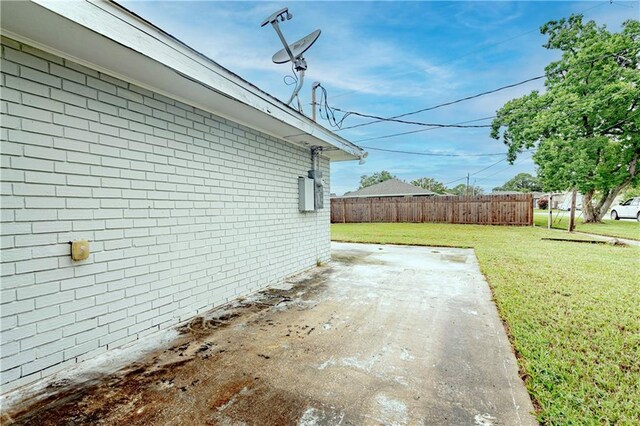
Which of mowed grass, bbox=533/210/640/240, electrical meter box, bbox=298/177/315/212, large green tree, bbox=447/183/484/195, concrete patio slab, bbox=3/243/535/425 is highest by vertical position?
large green tree, bbox=447/183/484/195

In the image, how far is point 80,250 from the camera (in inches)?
86.8

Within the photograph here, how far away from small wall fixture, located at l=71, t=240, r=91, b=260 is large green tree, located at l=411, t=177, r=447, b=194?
51736mm

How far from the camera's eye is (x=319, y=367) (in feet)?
7.01

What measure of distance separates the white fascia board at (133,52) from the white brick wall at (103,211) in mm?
130

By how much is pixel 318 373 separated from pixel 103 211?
7.24 ft

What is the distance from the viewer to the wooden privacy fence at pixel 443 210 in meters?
14.6

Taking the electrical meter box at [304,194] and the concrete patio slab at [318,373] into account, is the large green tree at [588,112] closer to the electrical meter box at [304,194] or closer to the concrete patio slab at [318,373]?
the electrical meter box at [304,194]

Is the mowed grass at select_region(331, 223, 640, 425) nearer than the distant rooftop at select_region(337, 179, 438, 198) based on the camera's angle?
Yes

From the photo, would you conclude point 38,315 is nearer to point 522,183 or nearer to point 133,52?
point 133,52

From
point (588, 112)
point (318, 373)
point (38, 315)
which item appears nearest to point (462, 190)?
point (588, 112)

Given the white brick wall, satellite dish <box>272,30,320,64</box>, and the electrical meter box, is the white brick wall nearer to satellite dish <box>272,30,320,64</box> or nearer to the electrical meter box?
the electrical meter box

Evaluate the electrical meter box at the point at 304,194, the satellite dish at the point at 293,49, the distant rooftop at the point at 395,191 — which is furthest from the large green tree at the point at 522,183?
the electrical meter box at the point at 304,194

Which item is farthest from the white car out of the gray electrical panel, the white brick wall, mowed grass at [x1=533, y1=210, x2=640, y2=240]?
the white brick wall

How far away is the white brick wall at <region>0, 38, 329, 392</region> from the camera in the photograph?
1.92 metres
